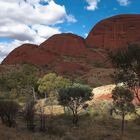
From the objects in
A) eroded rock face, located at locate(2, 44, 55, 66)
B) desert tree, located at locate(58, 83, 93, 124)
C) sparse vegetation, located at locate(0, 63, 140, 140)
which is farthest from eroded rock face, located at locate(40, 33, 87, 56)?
desert tree, located at locate(58, 83, 93, 124)

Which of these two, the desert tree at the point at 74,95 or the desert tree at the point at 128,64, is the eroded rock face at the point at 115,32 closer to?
the desert tree at the point at 74,95

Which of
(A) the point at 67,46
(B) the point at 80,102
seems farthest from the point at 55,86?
(A) the point at 67,46

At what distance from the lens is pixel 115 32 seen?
17162 centimetres

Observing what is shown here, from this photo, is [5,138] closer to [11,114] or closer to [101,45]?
[11,114]

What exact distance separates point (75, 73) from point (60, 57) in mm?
29822

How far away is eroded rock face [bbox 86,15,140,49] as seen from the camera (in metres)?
167

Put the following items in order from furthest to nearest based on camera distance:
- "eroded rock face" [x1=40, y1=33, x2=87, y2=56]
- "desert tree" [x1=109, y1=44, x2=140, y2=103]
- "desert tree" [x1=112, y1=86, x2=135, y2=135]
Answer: "eroded rock face" [x1=40, y1=33, x2=87, y2=56]
"desert tree" [x1=112, y1=86, x2=135, y2=135]
"desert tree" [x1=109, y1=44, x2=140, y2=103]

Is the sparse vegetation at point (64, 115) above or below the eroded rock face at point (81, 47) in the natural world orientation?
below

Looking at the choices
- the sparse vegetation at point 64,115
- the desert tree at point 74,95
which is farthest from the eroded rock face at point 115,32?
the desert tree at point 74,95

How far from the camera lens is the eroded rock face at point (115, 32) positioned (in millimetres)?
166750

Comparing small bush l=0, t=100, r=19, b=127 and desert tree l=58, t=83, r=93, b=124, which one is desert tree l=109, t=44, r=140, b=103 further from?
desert tree l=58, t=83, r=93, b=124

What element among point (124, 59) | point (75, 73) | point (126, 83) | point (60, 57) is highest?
point (60, 57)

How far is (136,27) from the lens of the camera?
171 meters

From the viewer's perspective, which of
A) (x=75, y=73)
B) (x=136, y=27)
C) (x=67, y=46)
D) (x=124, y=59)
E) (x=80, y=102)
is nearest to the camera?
(x=124, y=59)
